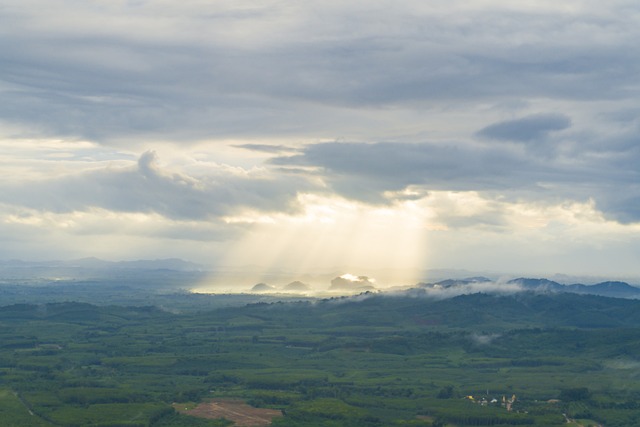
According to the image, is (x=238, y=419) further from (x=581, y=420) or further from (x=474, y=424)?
(x=581, y=420)

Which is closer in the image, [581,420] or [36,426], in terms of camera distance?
[36,426]

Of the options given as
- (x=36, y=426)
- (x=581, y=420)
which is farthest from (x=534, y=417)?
(x=36, y=426)

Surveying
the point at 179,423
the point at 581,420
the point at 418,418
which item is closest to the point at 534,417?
the point at 581,420

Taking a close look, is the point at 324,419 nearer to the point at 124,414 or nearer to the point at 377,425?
the point at 377,425

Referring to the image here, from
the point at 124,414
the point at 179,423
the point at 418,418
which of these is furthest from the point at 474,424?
the point at 124,414

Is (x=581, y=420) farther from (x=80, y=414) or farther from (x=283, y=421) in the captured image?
(x=80, y=414)

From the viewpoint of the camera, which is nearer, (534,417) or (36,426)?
(36,426)

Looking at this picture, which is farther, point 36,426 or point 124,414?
point 124,414
